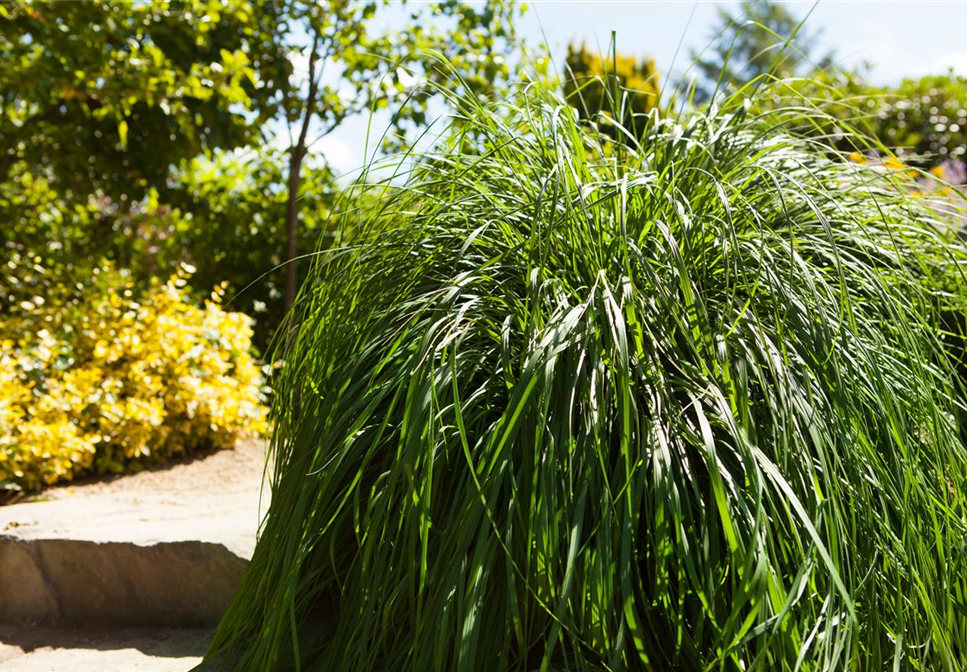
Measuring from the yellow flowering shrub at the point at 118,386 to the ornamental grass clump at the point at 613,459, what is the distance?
253 cm

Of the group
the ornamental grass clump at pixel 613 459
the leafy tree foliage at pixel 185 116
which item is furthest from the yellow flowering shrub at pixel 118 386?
the ornamental grass clump at pixel 613 459

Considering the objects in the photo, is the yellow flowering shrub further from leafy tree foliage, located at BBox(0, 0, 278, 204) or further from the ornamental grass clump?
the ornamental grass clump

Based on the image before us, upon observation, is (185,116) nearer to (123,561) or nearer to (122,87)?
(122,87)

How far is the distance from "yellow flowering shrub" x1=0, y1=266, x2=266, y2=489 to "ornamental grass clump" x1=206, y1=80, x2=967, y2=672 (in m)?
2.53

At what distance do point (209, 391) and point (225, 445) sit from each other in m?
0.31

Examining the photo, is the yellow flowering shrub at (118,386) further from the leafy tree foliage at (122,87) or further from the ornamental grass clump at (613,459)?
the ornamental grass clump at (613,459)

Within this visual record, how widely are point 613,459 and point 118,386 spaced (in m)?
3.51

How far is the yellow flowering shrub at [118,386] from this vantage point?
13.4 feet

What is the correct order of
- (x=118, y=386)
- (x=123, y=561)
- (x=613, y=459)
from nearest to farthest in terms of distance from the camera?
(x=613, y=459), (x=123, y=561), (x=118, y=386)

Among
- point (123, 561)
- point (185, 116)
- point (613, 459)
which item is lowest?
point (123, 561)

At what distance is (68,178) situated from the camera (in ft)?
18.4

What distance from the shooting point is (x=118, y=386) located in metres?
Answer: 4.48

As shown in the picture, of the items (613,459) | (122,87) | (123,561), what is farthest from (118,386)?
(613,459)

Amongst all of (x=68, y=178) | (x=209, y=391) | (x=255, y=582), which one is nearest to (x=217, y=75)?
(x=68, y=178)
